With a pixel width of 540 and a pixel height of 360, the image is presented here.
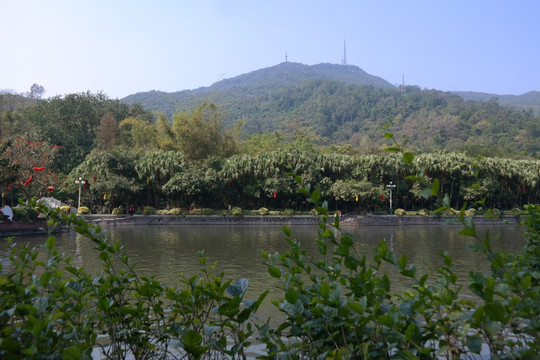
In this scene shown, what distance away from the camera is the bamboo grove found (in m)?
33.8

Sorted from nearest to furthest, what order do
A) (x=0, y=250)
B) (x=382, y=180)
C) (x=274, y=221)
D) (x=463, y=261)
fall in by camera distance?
1. (x=463, y=261)
2. (x=0, y=250)
3. (x=274, y=221)
4. (x=382, y=180)

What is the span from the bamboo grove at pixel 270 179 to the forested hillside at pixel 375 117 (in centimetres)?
1354

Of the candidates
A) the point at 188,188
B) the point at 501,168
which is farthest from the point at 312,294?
the point at 501,168

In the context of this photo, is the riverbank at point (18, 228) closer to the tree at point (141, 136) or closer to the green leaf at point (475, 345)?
the tree at point (141, 136)

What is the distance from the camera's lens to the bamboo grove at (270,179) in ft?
111

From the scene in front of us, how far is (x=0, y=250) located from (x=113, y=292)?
51.0 ft

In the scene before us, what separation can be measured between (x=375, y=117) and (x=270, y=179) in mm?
61950

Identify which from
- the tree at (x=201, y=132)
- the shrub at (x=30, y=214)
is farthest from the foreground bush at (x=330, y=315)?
the tree at (x=201, y=132)

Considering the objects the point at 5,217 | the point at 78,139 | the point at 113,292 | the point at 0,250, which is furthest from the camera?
the point at 78,139

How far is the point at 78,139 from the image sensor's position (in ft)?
147

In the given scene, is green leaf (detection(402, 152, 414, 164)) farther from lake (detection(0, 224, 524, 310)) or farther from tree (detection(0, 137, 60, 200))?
tree (detection(0, 137, 60, 200))

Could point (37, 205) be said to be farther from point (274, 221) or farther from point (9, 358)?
point (274, 221)

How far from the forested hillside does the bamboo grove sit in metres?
13.5

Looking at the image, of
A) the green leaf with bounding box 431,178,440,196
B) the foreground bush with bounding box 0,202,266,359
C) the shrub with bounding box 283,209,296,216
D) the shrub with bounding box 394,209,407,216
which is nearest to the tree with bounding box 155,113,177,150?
the shrub with bounding box 283,209,296,216
